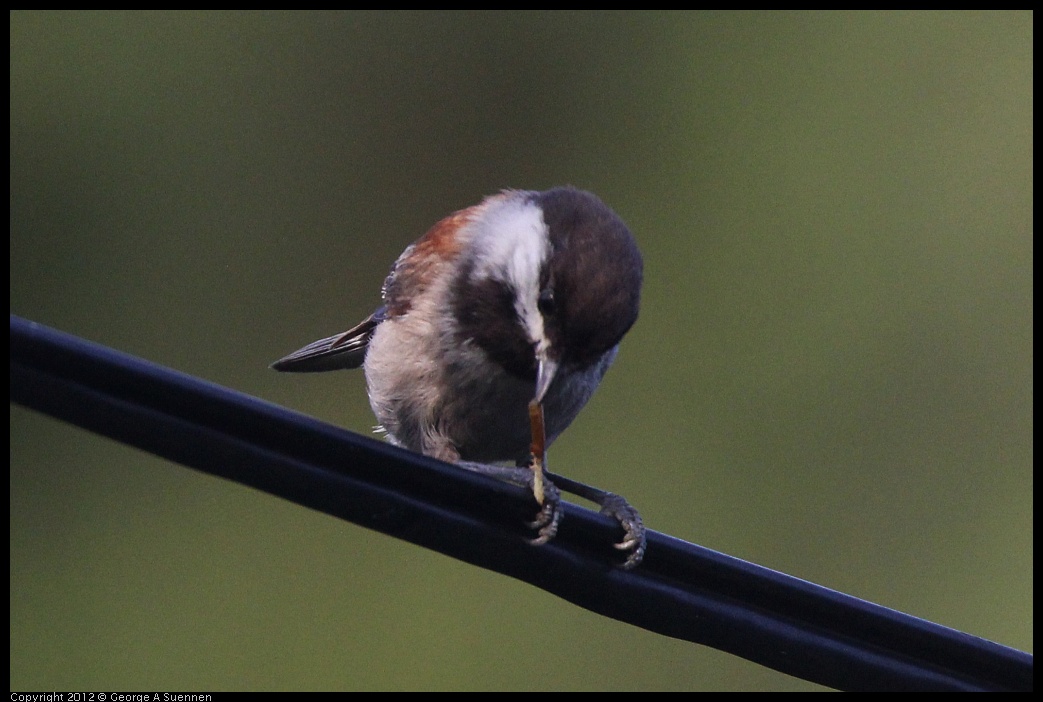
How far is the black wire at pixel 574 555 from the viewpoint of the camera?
2.32 m

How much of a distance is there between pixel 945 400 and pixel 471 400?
7.16m

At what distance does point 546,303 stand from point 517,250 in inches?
13.2

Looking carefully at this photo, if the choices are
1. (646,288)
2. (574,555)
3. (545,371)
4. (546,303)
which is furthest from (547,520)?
(646,288)

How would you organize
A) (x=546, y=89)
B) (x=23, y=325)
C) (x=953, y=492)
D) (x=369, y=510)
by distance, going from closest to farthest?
(x=23, y=325)
(x=369, y=510)
(x=953, y=492)
(x=546, y=89)

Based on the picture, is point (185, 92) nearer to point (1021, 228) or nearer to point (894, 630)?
point (1021, 228)

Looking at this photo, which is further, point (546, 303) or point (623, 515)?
point (623, 515)

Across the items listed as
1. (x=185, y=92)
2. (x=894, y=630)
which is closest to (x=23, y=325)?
(x=894, y=630)

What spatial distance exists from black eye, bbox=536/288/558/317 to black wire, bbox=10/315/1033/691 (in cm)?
92

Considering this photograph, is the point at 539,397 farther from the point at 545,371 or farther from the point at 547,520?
the point at 547,520

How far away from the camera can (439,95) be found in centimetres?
1038

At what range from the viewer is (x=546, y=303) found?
11.5 feet

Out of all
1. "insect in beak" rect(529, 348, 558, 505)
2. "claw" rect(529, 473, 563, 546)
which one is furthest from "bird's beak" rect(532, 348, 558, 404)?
"claw" rect(529, 473, 563, 546)

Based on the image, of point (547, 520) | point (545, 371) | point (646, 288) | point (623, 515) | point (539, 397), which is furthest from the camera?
point (646, 288)

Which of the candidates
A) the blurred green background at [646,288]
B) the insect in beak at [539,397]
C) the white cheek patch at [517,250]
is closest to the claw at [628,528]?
the insect in beak at [539,397]
